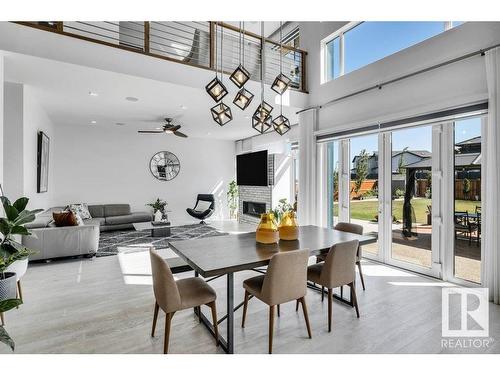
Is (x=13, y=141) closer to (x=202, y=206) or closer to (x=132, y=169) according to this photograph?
(x=132, y=169)

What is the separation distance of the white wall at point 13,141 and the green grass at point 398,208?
502cm

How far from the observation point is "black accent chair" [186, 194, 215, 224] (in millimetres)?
8094

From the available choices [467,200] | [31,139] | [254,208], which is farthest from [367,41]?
[31,139]

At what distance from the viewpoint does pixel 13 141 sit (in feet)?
13.1

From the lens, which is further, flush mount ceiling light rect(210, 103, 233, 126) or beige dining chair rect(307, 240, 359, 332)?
flush mount ceiling light rect(210, 103, 233, 126)

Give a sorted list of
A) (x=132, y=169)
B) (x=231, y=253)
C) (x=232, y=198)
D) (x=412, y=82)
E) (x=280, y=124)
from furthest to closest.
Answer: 1. (x=232, y=198)
2. (x=132, y=169)
3. (x=412, y=82)
4. (x=280, y=124)
5. (x=231, y=253)

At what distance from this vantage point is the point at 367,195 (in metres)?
4.58

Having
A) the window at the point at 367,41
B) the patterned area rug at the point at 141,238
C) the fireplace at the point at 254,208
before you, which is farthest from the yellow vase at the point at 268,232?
the fireplace at the point at 254,208

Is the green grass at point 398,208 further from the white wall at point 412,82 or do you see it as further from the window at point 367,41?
the window at point 367,41

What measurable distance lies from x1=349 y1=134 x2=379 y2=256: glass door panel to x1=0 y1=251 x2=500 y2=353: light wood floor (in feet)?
3.43

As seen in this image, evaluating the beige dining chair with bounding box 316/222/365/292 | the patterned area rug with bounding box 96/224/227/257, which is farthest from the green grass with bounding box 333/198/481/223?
the patterned area rug with bounding box 96/224/227/257

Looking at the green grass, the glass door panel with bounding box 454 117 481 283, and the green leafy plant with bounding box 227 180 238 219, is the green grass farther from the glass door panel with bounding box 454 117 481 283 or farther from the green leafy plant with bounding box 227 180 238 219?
the green leafy plant with bounding box 227 180 238 219

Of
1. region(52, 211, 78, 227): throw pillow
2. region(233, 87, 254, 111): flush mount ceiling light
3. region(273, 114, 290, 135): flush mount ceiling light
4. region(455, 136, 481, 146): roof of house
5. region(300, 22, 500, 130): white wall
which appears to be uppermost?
region(300, 22, 500, 130): white wall

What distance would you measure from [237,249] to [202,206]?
6.49 m
